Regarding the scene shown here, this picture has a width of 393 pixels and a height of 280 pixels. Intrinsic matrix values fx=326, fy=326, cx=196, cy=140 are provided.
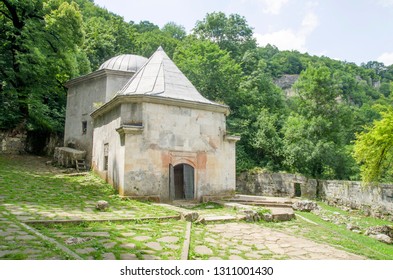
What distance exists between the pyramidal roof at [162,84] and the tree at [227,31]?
24.4m

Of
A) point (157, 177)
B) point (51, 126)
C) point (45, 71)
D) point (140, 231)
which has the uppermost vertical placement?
point (45, 71)

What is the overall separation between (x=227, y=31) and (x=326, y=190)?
2439cm

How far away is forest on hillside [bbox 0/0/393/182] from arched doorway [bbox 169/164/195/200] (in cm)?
716

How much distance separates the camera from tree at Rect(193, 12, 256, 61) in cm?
3794

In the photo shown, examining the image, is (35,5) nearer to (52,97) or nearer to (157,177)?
(52,97)

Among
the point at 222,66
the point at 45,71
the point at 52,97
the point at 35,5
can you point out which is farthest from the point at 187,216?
the point at 222,66

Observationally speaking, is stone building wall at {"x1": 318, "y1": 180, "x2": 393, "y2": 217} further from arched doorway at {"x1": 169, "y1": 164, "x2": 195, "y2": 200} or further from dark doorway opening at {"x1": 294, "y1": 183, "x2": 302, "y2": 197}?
arched doorway at {"x1": 169, "y1": 164, "x2": 195, "y2": 200}

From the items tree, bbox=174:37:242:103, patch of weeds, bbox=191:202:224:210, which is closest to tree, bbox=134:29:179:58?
tree, bbox=174:37:242:103

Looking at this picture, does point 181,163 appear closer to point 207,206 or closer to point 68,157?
point 207,206

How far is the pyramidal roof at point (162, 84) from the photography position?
12.7 meters

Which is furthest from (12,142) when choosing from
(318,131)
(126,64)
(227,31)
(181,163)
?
(227,31)

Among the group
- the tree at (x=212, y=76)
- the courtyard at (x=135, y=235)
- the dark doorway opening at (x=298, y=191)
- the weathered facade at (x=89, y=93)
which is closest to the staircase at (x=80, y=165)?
the weathered facade at (x=89, y=93)

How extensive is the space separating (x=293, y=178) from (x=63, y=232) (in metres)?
17.6

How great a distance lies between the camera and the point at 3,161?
17.7 m
